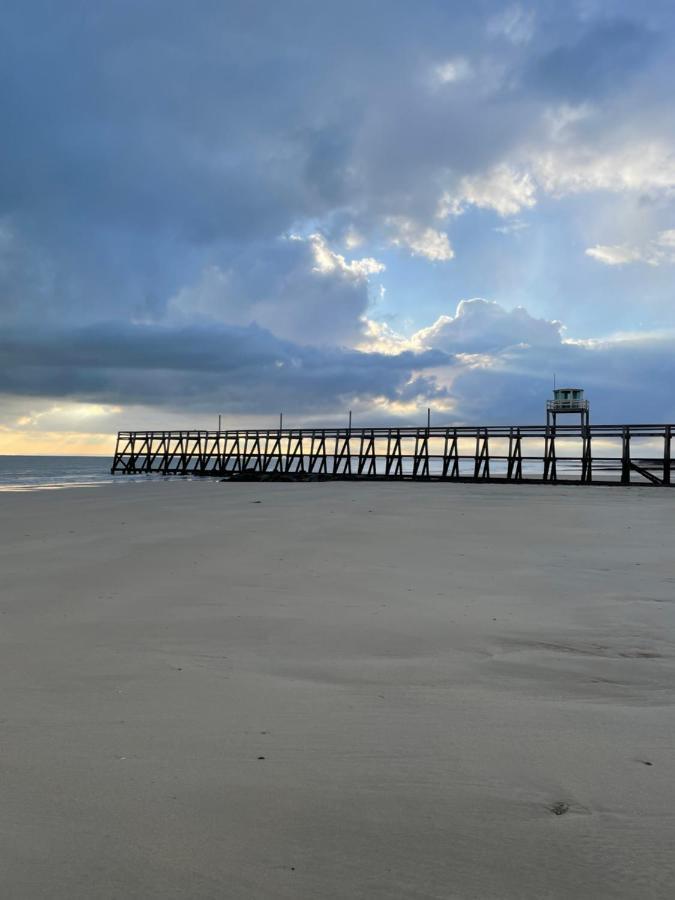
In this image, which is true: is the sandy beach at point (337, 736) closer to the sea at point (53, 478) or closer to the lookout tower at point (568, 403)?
the sea at point (53, 478)

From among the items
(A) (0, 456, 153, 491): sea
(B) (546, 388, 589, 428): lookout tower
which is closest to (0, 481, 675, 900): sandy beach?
(A) (0, 456, 153, 491): sea

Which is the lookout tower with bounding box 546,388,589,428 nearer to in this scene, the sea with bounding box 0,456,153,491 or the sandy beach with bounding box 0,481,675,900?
the sea with bounding box 0,456,153,491

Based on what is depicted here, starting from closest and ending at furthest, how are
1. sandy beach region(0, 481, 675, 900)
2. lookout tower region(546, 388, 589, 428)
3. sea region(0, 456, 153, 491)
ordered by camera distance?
sandy beach region(0, 481, 675, 900) < sea region(0, 456, 153, 491) < lookout tower region(546, 388, 589, 428)

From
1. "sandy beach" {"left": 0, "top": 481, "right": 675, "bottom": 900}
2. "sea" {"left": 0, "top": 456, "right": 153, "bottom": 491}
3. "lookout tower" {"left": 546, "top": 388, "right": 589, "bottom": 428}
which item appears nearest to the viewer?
"sandy beach" {"left": 0, "top": 481, "right": 675, "bottom": 900}

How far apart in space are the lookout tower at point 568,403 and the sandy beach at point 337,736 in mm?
49215

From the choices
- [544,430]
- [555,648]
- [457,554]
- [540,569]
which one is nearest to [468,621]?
[555,648]

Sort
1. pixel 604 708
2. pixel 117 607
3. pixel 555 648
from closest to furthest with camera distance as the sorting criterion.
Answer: pixel 604 708, pixel 555 648, pixel 117 607

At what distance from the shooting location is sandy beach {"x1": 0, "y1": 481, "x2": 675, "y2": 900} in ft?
5.69

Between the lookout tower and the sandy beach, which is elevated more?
the lookout tower

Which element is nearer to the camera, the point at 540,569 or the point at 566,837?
the point at 566,837

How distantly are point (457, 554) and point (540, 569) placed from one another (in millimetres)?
1059

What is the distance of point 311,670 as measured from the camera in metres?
3.34

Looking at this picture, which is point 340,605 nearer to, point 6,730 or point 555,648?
point 555,648

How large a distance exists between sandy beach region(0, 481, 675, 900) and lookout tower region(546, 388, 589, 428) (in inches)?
1938
